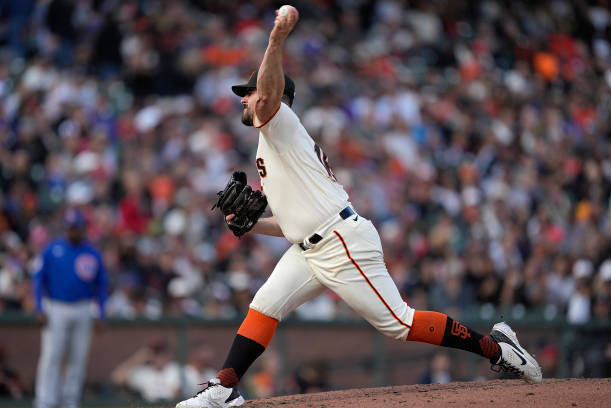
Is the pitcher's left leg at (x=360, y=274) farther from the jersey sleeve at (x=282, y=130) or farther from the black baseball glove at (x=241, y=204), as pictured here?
the jersey sleeve at (x=282, y=130)

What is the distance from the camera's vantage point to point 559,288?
10.3 m

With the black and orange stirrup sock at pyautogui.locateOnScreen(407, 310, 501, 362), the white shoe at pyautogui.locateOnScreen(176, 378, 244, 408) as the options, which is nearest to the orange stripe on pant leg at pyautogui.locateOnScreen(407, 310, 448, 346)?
the black and orange stirrup sock at pyautogui.locateOnScreen(407, 310, 501, 362)

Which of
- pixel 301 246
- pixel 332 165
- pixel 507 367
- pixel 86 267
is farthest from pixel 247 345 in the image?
pixel 332 165

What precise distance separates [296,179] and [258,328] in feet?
2.77

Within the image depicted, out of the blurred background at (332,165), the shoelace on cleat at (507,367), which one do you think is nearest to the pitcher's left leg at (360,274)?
the shoelace on cleat at (507,367)

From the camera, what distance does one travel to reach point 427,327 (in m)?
4.79

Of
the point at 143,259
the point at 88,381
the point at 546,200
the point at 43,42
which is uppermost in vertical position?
the point at 43,42

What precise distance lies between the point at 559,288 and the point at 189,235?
14.3ft

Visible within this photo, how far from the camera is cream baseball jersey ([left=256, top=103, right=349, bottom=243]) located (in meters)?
4.59

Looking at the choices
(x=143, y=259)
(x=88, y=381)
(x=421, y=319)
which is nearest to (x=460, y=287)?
(x=143, y=259)

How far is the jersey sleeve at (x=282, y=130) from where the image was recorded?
4504 millimetres

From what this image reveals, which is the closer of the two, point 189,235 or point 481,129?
point 189,235

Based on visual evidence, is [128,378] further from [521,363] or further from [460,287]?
[521,363]

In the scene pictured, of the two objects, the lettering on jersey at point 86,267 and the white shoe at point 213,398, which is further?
the lettering on jersey at point 86,267
